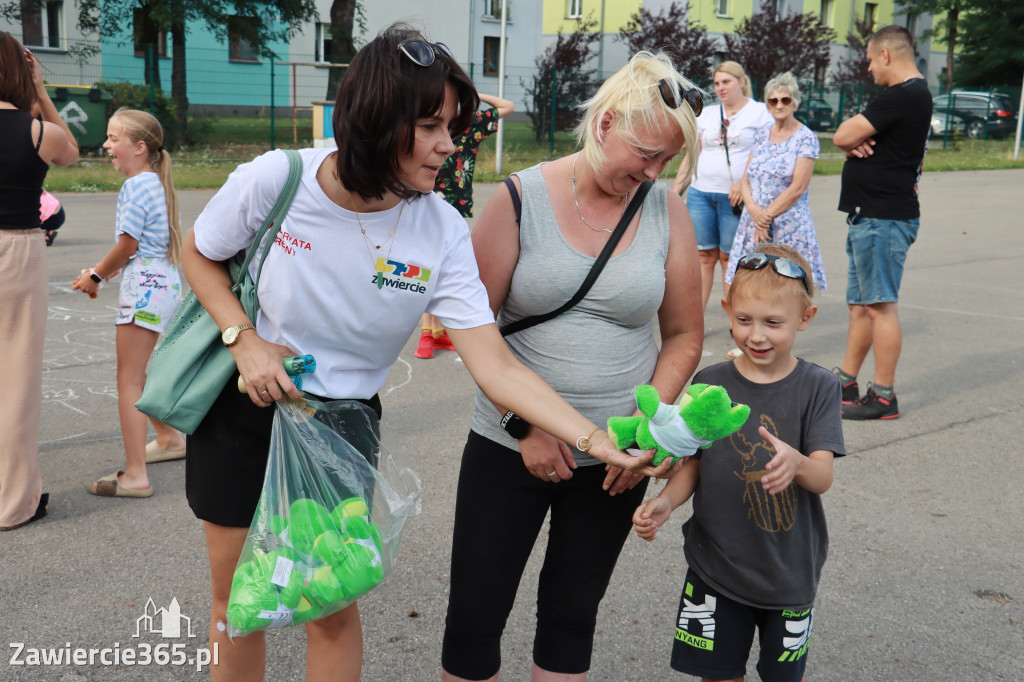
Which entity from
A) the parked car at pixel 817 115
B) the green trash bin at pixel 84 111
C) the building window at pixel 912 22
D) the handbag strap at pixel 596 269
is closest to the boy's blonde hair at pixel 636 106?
the handbag strap at pixel 596 269

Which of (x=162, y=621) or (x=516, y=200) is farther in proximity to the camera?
(x=162, y=621)

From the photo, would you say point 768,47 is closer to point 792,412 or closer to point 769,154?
point 769,154

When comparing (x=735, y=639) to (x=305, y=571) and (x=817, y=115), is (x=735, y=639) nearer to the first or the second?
(x=305, y=571)

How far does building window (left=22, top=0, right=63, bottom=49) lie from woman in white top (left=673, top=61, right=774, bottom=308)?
20431 millimetres

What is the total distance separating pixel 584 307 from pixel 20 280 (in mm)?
2602

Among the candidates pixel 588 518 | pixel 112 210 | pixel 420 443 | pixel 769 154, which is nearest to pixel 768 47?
pixel 112 210

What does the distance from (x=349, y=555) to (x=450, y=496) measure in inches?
87.3

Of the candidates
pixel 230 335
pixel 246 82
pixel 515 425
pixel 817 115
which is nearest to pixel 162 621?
pixel 230 335

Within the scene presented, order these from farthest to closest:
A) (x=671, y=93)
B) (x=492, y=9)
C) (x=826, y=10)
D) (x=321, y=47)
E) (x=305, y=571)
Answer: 1. (x=826, y=10)
2. (x=492, y=9)
3. (x=321, y=47)
4. (x=671, y=93)
5. (x=305, y=571)

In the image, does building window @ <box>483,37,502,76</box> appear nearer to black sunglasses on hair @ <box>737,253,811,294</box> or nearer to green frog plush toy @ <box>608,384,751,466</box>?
black sunglasses on hair @ <box>737,253,811,294</box>

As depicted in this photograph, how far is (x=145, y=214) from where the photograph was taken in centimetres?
418

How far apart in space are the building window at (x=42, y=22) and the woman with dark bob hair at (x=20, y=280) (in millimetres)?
21440

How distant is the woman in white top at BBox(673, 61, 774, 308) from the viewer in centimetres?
698

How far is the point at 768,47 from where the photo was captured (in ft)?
109
